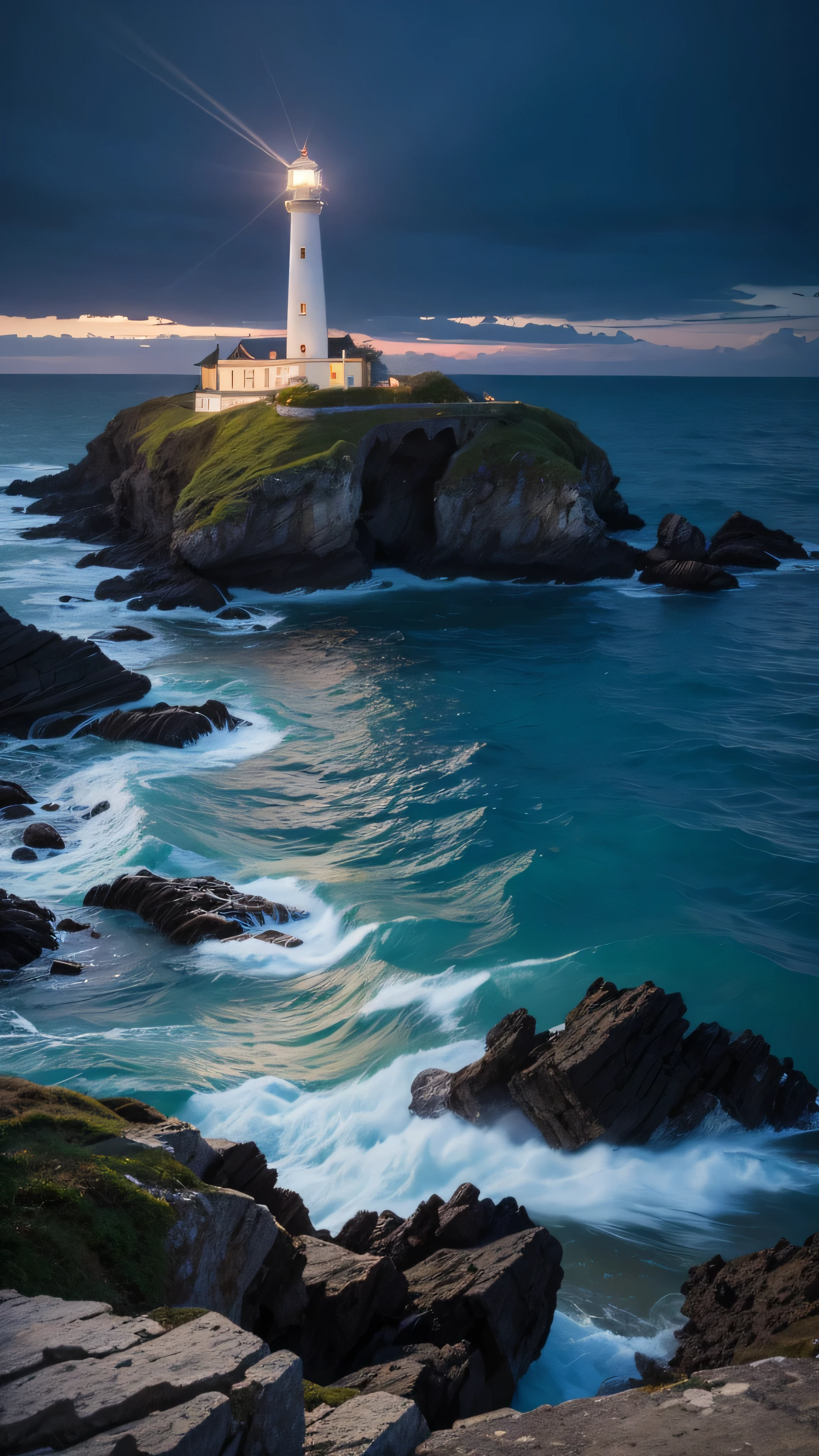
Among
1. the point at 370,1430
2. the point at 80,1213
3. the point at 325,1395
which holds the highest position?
the point at 80,1213

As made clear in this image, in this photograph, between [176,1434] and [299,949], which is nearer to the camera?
[176,1434]

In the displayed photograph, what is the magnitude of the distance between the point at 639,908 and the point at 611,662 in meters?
19.4

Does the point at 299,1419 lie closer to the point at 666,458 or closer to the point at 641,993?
the point at 641,993

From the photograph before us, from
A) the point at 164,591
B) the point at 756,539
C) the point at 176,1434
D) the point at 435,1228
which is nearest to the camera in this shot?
the point at 176,1434

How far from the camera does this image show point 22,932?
56.9 feet

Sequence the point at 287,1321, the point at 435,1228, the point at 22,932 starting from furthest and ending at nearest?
the point at 22,932 < the point at 435,1228 < the point at 287,1321

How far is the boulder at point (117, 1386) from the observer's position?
4973 millimetres

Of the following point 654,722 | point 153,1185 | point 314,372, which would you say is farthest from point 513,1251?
point 314,372

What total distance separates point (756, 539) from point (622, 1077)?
48.8 m

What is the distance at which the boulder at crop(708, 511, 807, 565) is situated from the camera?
55.1 metres

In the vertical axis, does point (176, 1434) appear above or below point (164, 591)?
below

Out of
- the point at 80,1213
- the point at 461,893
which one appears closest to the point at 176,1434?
the point at 80,1213

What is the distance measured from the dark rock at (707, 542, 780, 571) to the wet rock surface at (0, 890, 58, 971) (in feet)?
143

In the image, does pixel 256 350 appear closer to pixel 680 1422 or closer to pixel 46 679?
pixel 46 679
